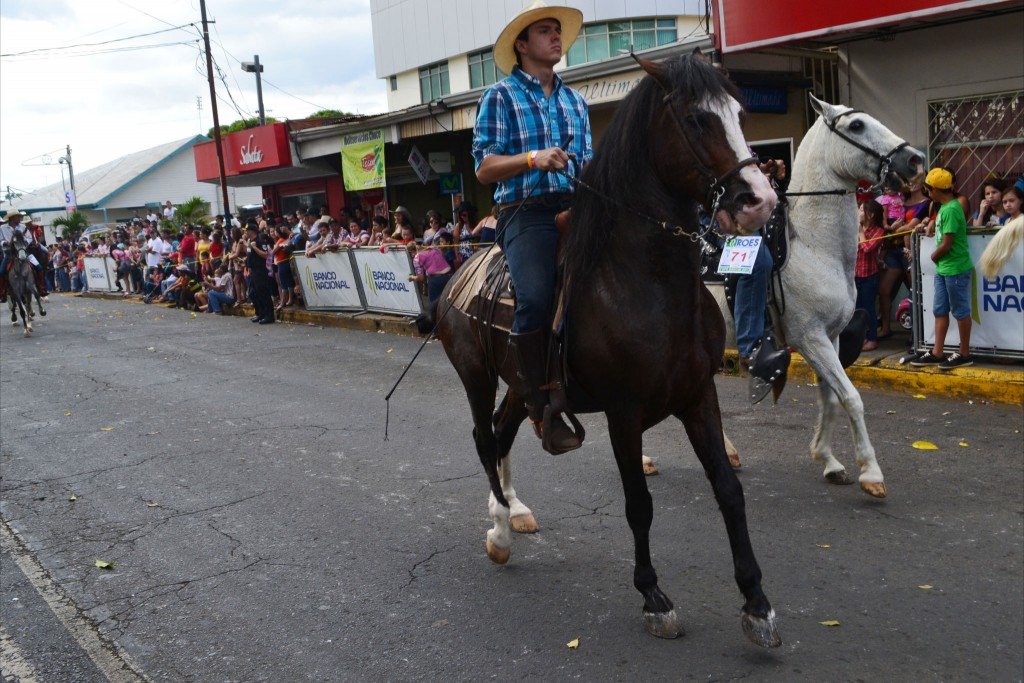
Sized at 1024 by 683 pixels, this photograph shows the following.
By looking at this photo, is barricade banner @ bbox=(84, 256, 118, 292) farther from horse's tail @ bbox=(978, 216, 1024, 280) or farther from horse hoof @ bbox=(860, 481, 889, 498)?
horse hoof @ bbox=(860, 481, 889, 498)

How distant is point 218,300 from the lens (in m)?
20.5

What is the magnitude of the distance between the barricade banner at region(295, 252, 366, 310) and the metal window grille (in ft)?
32.0

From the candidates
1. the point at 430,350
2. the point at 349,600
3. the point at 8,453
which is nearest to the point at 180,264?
the point at 430,350

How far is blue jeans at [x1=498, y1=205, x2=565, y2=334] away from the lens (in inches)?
166

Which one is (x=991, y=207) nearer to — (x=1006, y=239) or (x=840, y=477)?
(x=1006, y=239)

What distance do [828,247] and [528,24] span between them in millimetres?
2722

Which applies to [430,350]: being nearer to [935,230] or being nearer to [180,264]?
[935,230]

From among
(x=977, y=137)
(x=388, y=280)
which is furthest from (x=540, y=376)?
(x=388, y=280)

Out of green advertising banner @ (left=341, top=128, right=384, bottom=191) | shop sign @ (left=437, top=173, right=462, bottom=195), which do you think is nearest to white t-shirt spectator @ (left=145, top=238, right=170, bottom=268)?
green advertising banner @ (left=341, top=128, right=384, bottom=191)

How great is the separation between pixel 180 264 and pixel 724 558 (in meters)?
21.7

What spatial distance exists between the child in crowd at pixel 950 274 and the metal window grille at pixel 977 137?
116 inches

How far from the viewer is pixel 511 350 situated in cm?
445

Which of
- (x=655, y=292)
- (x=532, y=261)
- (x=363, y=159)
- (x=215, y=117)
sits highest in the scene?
(x=215, y=117)

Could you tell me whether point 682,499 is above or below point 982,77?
below
